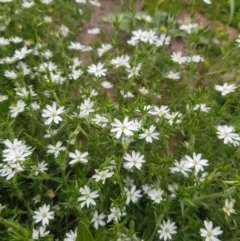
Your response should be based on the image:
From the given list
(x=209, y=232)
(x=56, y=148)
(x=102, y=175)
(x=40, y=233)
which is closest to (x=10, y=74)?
(x=56, y=148)

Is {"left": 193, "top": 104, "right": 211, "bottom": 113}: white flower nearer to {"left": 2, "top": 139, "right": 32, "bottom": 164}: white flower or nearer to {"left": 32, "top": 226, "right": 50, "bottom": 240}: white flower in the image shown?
{"left": 2, "top": 139, "right": 32, "bottom": 164}: white flower

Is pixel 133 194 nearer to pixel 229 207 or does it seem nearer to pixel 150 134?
pixel 150 134

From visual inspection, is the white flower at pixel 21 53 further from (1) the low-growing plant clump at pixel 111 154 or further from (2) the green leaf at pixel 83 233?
(2) the green leaf at pixel 83 233

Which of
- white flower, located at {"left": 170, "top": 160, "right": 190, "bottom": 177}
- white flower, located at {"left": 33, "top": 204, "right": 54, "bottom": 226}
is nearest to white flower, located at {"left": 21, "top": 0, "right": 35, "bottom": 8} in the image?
white flower, located at {"left": 33, "top": 204, "right": 54, "bottom": 226}

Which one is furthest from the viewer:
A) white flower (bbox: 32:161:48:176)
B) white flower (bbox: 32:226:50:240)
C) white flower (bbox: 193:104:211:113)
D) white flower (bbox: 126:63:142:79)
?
white flower (bbox: 126:63:142:79)

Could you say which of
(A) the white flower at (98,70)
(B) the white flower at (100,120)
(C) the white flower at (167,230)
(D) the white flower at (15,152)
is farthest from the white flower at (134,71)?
(C) the white flower at (167,230)

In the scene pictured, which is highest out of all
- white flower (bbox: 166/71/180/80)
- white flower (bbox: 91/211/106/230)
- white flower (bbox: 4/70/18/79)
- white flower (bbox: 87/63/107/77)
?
white flower (bbox: 87/63/107/77)

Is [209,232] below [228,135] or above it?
below

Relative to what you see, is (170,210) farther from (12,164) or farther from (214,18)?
(214,18)
